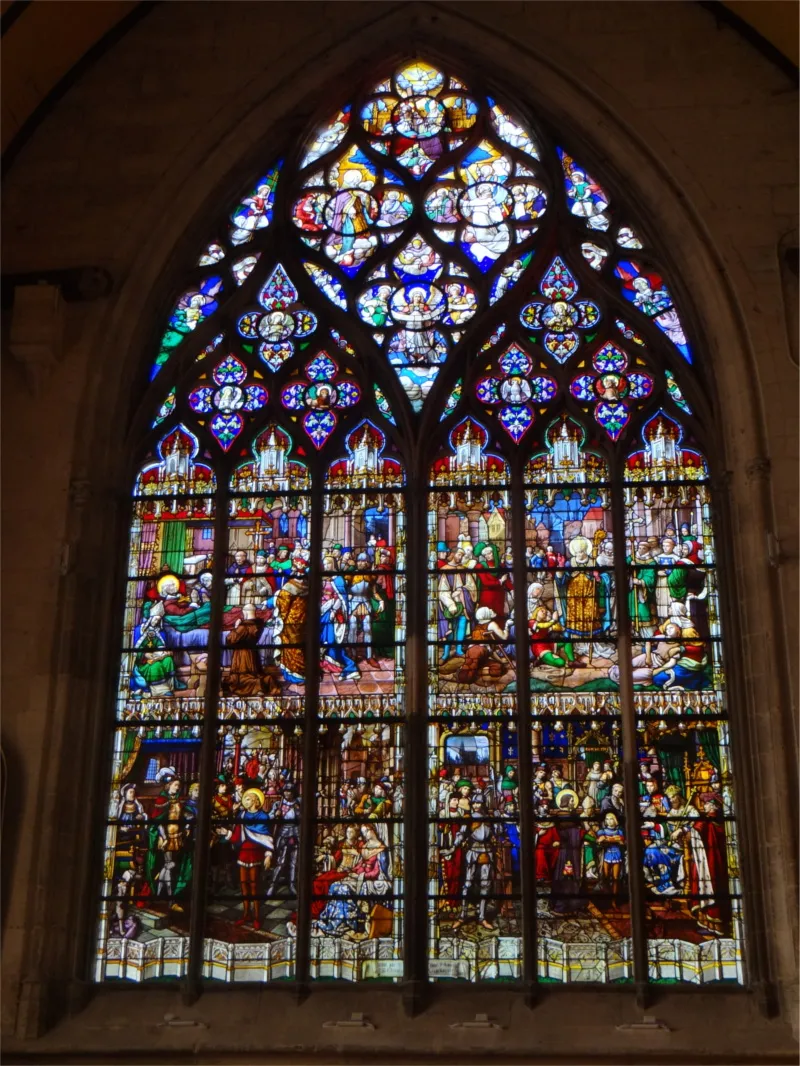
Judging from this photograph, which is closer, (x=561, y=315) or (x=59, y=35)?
(x=561, y=315)

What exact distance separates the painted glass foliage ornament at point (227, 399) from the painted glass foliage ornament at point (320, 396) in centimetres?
23

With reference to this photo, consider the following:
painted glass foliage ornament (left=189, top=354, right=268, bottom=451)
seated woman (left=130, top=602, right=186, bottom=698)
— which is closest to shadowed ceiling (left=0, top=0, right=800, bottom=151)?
painted glass foliage ornament (left=189, top=354, right=268, bottom=451)

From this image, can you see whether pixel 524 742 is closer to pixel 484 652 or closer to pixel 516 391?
pixel 484 652

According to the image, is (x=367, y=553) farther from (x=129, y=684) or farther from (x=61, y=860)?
(x=61, y=860)

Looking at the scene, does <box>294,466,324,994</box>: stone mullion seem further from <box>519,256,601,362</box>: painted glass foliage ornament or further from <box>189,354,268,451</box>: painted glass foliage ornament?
<box>519,256,601,362</box>: painted glass foliage ornament

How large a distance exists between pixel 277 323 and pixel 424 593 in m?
2.46

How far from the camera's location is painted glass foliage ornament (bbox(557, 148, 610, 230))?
40.2 ft

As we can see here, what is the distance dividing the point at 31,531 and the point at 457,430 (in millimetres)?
2941

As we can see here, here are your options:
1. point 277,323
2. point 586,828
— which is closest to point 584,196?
point 277,323

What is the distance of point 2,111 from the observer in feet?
39.9

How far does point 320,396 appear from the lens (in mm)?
11820

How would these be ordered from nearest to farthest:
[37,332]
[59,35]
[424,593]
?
[424,593]
[37,332]
[59,35]

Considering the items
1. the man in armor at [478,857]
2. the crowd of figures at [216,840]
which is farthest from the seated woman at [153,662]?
the man in armor at [478,857]

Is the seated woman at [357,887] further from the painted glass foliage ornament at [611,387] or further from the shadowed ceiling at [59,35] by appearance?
the shadowed ceiling at [59,35]
